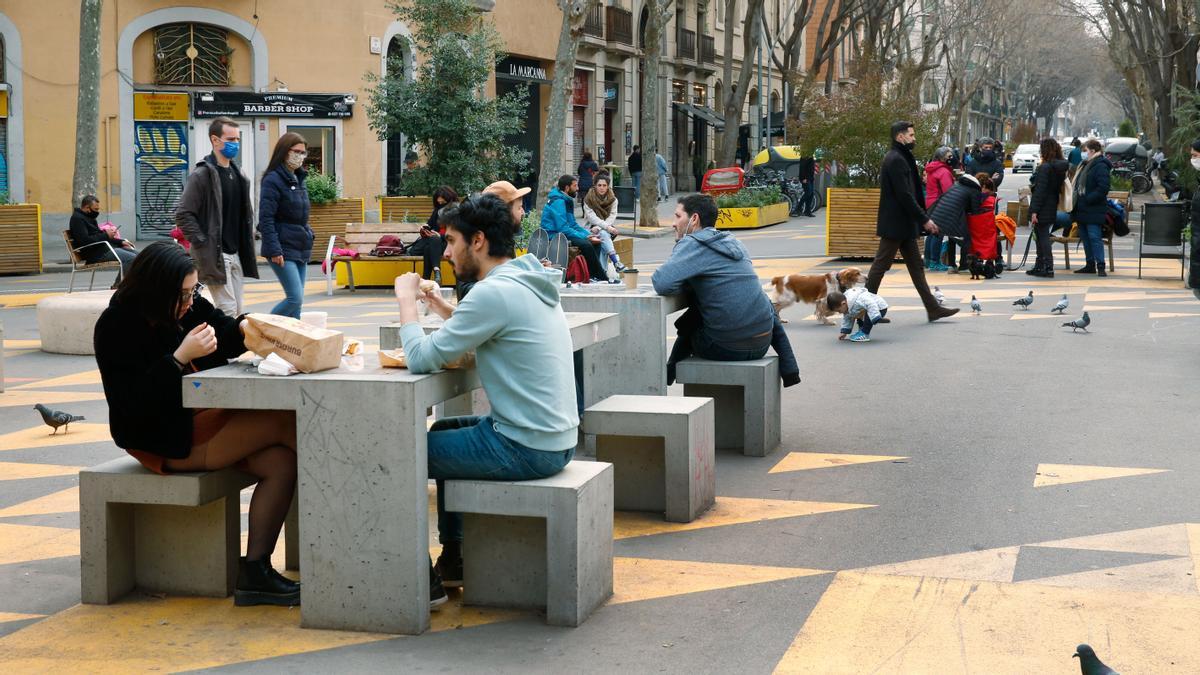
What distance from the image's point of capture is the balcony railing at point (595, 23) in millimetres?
44469

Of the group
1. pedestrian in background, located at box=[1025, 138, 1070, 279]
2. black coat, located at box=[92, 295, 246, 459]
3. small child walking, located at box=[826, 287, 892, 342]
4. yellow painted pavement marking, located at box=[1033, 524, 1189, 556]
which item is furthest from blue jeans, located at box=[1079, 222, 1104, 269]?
black coat, located at box=[92, 295, 246, 459]

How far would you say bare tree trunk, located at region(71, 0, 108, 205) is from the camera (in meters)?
23.4

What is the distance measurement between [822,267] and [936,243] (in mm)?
1733

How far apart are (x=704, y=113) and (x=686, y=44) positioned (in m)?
2.64

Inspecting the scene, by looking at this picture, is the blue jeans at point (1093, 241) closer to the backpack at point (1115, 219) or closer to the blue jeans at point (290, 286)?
the backpack at point (1115, 219)

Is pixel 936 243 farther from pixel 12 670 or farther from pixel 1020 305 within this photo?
pixel 12 670

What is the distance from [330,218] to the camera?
2481 cm

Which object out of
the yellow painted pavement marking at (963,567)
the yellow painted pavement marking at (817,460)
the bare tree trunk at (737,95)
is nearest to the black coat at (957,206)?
the yellow painted pavement marking at (817,460)

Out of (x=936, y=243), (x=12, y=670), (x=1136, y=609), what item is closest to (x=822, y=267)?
(x=936, y=243)

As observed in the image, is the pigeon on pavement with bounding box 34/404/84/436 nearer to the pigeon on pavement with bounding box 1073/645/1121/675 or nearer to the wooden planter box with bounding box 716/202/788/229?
the pigeon on pavement with bounding box 1073/645/1121/675

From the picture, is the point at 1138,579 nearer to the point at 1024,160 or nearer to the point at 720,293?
the point at 720,293

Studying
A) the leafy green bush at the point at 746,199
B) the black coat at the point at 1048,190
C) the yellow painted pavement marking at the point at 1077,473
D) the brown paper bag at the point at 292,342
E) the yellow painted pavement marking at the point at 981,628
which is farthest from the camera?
the leafy green bush at the point at 746,199

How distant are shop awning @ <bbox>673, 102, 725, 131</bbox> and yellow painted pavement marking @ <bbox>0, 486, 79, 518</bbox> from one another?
46767 mm

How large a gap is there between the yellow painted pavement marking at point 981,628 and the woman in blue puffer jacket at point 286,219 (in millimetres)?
6682
